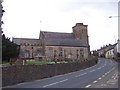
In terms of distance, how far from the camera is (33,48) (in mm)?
132000

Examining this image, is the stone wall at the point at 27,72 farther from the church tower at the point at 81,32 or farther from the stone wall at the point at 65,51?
the church tower at the point at 81,32

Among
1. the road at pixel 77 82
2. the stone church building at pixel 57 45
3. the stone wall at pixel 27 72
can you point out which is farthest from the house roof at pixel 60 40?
the road at pixel 77 82

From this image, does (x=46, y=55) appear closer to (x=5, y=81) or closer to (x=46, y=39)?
(x=46, y=39)

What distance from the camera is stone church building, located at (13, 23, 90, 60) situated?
12988cm

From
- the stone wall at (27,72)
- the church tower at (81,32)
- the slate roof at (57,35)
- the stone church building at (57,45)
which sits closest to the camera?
the stone wall at (27,72)

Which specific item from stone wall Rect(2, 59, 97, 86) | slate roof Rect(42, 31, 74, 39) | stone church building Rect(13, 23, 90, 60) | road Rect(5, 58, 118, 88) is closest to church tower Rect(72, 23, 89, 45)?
stone church building Rect(13, 23, 90, 60)

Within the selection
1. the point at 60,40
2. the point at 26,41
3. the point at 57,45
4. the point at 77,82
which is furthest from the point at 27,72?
the point at 60,40

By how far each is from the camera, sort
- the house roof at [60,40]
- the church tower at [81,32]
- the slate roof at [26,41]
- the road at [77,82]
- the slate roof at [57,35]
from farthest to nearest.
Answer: the church tower at [81,32] → the slate roof at [57,35] → the slate roof at [26,41] → the house roof at [60,40] → the road at [77,82]

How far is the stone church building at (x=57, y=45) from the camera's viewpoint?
129875 millimetres

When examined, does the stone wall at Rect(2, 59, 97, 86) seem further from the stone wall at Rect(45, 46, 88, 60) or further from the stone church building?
the stone wall at Rect(45, 46, 88, 60)

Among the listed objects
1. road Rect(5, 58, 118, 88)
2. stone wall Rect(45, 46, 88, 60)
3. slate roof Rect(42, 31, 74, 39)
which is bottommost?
road Rect(5, 58, 118, 88)

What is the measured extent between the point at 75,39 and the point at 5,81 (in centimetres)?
11280

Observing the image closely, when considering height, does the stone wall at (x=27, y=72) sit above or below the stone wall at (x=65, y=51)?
below

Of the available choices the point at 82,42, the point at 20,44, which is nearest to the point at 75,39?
the point at 82,42
